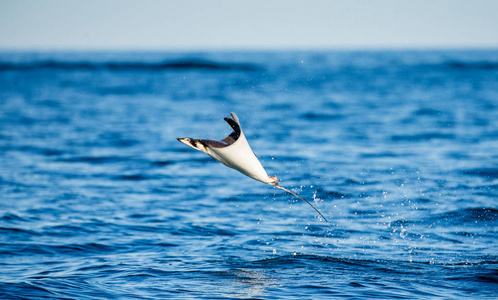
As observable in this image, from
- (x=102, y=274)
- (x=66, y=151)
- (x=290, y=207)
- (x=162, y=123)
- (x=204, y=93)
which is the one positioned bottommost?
(x=102, y=274)

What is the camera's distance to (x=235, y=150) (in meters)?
6.92

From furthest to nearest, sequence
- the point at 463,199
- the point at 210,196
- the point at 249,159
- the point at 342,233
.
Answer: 1. the point at 210,196
2. the point at 463,199
3. the point at 342,233
4. the point at 249,159

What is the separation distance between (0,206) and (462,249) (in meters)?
9.52

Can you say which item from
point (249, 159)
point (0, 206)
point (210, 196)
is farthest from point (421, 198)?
point (0, 206)

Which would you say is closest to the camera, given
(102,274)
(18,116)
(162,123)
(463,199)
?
(102,274)

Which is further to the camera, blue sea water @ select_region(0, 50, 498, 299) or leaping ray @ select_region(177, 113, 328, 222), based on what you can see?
blue sea water @ select_region(0, 50, 498, 299)

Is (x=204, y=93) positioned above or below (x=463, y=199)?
above

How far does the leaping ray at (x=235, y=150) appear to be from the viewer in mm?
6898

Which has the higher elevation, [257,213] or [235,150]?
[235,150]

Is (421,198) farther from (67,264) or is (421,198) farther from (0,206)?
(0,206)

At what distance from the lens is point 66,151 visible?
20641 millimetres

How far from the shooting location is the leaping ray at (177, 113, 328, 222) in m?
6.90

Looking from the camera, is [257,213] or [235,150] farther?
[257,213]

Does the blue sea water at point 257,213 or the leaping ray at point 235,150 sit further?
the blue sea water at point 257,213
